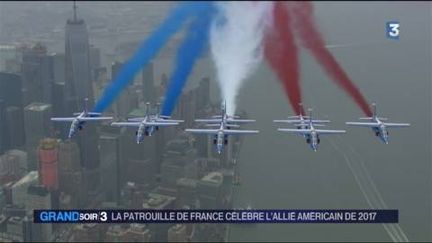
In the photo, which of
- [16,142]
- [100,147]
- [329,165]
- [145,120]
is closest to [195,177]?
[100,147]

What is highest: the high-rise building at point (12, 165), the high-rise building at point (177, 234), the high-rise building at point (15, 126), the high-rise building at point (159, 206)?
the high-rise building at point (15, 126)

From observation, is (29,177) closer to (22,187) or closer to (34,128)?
(22,187)

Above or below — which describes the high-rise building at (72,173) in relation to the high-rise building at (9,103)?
below

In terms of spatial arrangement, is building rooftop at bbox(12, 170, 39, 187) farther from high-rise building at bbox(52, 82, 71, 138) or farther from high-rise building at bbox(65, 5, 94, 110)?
high-rise building at bbox(65, 5, 94, 110)

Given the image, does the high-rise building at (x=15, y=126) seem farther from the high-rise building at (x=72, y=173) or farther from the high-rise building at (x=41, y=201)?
the high-rise building at (x=41, y=201)

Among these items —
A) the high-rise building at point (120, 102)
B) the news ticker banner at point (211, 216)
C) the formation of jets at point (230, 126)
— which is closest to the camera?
the formation of jets at point (230, 126)

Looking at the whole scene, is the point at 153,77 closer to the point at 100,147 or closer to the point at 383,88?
the point at 100,147

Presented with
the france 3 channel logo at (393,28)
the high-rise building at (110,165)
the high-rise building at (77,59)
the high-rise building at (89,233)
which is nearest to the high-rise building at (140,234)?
the high-rise building at (89,233)
